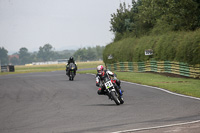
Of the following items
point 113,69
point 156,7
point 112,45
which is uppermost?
point 156,7

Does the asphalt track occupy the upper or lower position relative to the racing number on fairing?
lower

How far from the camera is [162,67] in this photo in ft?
113

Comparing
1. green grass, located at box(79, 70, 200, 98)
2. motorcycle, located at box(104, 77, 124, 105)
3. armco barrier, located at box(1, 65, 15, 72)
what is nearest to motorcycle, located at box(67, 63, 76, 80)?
green grass, located at box(79, 70, 200, 98)

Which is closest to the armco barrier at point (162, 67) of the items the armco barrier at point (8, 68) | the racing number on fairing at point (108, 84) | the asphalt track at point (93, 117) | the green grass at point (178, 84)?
the green grass at point (178, 84)

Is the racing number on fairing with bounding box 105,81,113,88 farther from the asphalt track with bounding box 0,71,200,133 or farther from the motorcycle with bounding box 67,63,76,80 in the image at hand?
the motorcycle with bounding box 67,63,76,80

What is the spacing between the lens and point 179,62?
29.4 m

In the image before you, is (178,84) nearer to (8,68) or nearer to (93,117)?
(93,117)

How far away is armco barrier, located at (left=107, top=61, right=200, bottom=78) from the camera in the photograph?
26.8 metres

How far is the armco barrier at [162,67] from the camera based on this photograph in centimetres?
2681

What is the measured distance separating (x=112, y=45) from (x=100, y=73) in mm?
39956

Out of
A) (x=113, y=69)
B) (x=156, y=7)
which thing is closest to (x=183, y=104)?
(x=156, y=7)

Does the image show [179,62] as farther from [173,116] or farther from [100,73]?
[173,116]

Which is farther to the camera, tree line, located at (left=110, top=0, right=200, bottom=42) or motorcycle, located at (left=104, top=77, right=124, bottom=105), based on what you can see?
tree line, located at (left=110, top=0, right=200, bottom=42)

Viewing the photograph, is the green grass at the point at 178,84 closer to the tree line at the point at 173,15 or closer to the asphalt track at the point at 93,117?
the asphalt track at the point at 93,117
